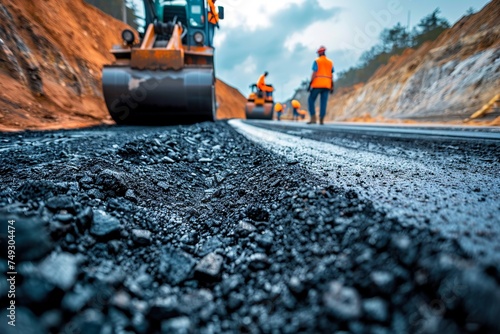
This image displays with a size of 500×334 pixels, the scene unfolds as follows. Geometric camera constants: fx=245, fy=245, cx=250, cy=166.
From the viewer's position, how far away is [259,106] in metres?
16.0

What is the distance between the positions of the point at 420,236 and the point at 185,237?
93 cm

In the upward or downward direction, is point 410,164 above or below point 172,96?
below

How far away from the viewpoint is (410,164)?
1.75m

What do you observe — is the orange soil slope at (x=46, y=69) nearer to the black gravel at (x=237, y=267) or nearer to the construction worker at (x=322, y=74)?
the black gravel at (x=237, y=267)

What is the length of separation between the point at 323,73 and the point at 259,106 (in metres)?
8.75

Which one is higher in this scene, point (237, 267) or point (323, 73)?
point (323, 73)

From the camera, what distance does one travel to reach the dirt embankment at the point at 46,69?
518 centimetres

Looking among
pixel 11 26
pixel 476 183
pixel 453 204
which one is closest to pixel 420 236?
pixel 453 204

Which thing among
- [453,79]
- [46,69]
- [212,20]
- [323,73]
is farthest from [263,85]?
[46,69]

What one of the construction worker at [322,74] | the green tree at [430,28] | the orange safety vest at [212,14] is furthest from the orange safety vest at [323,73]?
the green tree at [430,28]

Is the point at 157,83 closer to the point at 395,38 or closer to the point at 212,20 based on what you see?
the point at 212,20

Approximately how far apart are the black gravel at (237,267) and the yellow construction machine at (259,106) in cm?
1514

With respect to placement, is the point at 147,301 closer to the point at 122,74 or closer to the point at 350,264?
the point at 350,264

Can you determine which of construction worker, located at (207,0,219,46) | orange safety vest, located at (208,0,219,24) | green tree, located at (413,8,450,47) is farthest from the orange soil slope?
green tree, located at (413,8,450,47)
